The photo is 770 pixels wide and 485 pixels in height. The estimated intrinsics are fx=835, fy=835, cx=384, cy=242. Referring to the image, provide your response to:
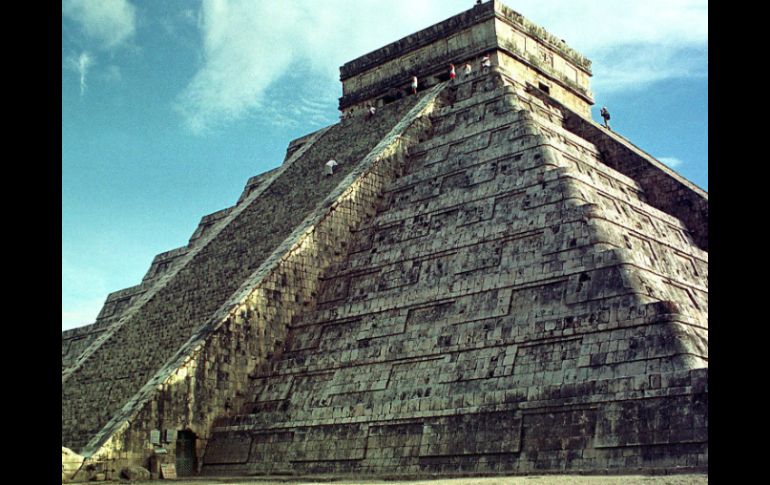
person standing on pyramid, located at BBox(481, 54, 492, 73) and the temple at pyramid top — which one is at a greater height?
the temple at pyramid top

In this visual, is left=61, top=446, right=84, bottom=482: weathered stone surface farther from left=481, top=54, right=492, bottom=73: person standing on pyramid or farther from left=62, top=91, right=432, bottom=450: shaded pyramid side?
left=481, top=54, right=492, bottom=73: person standing on pyramid

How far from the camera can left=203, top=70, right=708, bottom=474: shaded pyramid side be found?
1136 cm

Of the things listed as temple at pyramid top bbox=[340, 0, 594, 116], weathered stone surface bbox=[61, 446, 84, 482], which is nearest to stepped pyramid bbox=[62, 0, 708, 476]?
weathered stone surface bbox=[61, 446, 84, 482]

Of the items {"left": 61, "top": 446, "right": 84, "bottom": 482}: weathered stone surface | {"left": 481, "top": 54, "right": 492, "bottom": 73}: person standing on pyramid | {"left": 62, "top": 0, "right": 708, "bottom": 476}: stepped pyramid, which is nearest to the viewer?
{"left": 62, "top": 0, "right": 708, "bottom": 476}: stepped pyramid

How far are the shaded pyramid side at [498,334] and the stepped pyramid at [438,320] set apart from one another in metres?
0.04

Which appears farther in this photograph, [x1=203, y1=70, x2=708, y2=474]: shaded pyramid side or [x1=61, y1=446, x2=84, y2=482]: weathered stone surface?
[x1=61, y1=446, x2=84, y2=482]: weathered stone surface

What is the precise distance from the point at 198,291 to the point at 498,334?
9.16 meters

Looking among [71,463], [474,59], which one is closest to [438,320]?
[71,463]

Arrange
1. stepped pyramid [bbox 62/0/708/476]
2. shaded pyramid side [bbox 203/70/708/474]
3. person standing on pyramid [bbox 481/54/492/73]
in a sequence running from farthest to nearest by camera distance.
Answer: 1. person standing on pyramid [bbox 481/54/492/73]
2. stepped pyramid [bbox 62/0/708/476]
3. shaded pyramid side [bbox 203/70/708/474]

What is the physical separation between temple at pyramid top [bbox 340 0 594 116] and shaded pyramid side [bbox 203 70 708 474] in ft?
20.4

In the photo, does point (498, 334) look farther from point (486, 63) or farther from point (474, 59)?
point (474, 59)

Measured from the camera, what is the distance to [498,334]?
44.6 ft
